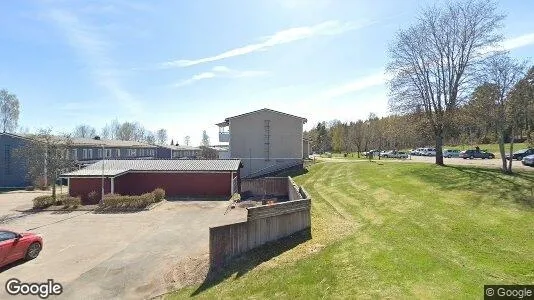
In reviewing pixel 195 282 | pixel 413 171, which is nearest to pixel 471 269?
pixel 195 282

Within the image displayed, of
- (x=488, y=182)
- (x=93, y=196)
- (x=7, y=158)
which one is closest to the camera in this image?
(x=488, y=182)

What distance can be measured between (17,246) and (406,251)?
54.0 ft

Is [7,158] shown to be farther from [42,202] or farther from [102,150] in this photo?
[42,202]

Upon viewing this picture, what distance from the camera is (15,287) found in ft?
45.9

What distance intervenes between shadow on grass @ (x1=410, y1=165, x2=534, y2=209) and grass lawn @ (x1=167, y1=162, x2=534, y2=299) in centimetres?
11

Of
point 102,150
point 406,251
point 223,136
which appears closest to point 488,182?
point 406,251

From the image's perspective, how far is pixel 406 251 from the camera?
41.0ft

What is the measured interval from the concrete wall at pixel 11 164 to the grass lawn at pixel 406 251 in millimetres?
43711

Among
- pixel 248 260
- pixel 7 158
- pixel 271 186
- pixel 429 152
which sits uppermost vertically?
pixel 429 152

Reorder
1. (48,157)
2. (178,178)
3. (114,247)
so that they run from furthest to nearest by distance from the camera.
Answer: (178,178) < (48,157) < (114,247)

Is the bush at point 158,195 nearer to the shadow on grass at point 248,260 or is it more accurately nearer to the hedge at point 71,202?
the hedge at point 71,202

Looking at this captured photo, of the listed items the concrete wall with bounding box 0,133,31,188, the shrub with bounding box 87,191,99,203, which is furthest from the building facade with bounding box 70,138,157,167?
the shrub with bounding box 87,191,99,203

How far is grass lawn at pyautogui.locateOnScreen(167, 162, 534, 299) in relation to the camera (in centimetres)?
1009

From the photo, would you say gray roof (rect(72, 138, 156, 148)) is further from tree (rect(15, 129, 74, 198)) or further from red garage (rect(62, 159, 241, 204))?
red garage (rect(62, 159, 241, 204))
